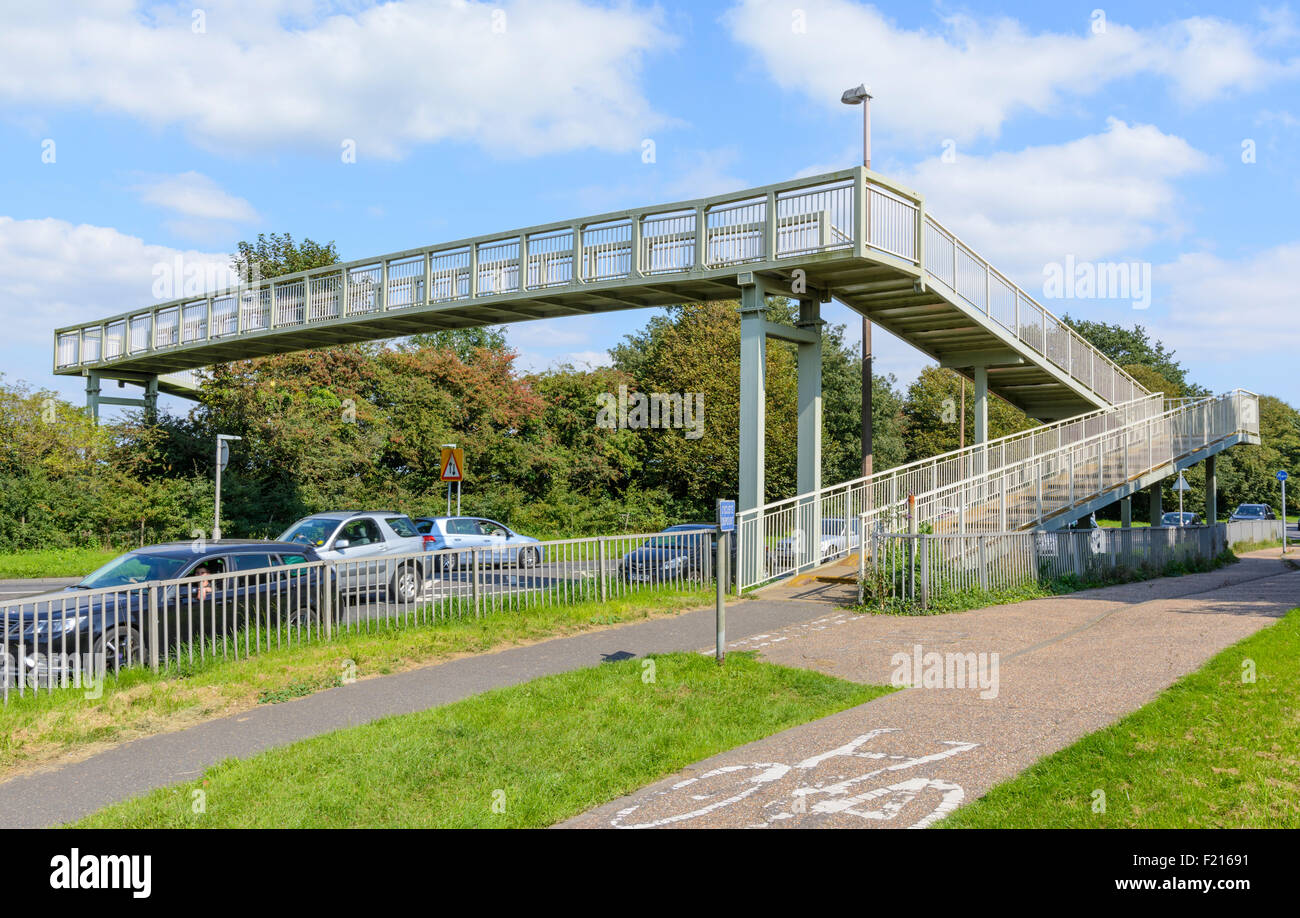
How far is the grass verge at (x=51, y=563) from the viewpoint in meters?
22.1

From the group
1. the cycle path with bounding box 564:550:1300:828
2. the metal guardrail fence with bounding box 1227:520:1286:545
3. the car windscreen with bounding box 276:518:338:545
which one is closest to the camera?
the cycle path with bounding box 564:550:1300:828

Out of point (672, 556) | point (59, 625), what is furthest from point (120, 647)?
point (672, 556)

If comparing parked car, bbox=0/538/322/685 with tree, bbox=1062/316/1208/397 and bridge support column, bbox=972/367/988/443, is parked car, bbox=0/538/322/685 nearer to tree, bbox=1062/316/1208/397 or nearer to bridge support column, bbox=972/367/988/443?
bridge support column, bbox=972/367/988/443

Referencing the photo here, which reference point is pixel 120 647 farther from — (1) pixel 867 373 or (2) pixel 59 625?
(1) pixel 867 373

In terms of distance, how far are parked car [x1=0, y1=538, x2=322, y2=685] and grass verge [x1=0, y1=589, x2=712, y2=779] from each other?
40 centimetres

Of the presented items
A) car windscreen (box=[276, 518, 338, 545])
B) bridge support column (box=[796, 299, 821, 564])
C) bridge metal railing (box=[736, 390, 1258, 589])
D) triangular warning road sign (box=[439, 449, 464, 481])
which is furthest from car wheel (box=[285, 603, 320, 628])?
bridge support column (box=[796, 299, 821, 564])

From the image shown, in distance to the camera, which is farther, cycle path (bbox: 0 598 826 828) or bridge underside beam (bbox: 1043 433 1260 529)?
bridge underside beam (bbox: 1043 433 1260 529)

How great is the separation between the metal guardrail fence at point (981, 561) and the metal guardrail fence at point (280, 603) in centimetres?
342

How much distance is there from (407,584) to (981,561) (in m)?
8.76

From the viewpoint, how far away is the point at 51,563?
23.3 meters

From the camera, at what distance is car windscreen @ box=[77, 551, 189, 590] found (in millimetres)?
10805
